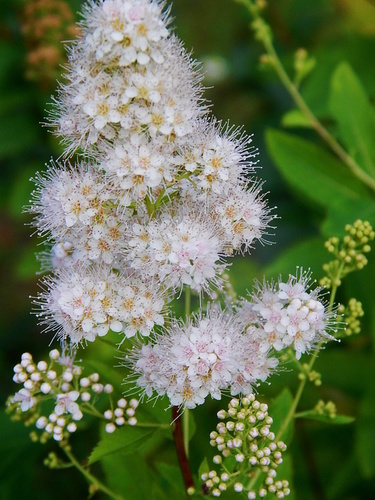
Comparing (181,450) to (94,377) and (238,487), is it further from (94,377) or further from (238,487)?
(94,377)

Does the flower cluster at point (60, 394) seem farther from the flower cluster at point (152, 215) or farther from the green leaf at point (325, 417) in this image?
the green leaf at point (325, 417)

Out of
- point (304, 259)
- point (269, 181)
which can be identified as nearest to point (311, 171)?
point (304, 259)

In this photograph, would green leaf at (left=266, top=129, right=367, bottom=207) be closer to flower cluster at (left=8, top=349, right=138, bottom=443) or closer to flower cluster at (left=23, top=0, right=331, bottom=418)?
flower cluster at (left=23, top=0, right=331, bottom=418)

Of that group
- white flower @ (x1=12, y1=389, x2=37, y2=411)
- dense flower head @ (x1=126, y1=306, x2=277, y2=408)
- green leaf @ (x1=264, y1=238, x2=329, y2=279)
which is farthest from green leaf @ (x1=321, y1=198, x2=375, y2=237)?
white flower @ (x1=12, y1=389, x2=37, y2=411)

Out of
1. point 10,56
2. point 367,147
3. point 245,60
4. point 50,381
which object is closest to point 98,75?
point 50,381

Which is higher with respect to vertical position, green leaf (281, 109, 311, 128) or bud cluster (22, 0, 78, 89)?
bud cluster (22, 0, 78, 89)

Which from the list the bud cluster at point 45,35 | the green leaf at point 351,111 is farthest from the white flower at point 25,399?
the bud cluster at point 45,35

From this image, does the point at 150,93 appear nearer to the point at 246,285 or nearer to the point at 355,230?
the point at 355,230
